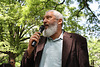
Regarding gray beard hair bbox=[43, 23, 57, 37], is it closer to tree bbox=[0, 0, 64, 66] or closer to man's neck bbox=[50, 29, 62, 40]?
man's neck bbox=[50, 29, 62, 40]

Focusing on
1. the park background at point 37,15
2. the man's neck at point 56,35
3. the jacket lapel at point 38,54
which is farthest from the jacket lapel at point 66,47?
the park background at point 37,15

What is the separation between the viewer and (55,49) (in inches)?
81.3

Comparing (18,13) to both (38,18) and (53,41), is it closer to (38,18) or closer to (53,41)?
(38,18)

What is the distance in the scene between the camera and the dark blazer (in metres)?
1.91

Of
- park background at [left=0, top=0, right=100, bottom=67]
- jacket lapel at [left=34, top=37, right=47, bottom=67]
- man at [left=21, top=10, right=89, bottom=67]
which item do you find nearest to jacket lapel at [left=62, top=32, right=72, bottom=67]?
man at [left=21, top=10, right=89, bottom=67]

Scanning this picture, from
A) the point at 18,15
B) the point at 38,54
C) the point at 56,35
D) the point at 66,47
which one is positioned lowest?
the point at 38,54

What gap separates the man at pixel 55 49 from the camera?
1931 millimetres

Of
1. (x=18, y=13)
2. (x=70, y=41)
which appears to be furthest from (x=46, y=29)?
(x=18, y=13)

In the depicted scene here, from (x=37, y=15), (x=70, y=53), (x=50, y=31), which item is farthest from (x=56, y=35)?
(x=37, y=15)

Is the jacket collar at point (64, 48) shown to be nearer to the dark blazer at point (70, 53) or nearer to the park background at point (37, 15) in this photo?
the dark blazer at point (70, 53)

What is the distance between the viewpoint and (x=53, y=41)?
2160 millimetres

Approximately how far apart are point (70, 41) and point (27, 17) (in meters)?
9.14

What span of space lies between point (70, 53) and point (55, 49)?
0.24 meters

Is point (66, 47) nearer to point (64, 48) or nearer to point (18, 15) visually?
point (64, 48)
